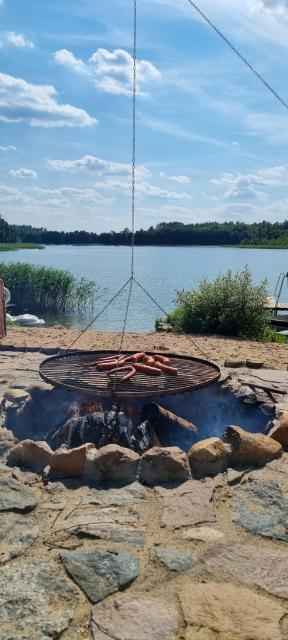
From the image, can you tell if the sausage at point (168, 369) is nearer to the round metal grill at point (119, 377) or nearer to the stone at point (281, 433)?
the round metal grill at point (119, 377)

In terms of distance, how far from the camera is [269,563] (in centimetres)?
253

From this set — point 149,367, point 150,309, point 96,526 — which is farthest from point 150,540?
point 150,309

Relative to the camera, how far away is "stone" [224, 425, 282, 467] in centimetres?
366

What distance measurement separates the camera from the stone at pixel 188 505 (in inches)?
114

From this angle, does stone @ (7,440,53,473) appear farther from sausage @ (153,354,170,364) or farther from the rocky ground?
sausage @ (153,354,170,364)

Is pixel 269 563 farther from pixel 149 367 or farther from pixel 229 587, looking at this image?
pixel 149 367

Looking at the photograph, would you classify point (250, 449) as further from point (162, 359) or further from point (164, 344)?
point (164, 344)

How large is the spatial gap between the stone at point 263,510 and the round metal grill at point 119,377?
104 centimetres

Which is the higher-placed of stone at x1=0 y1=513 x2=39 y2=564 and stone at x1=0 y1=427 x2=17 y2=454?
stone at x1=0 y1=427 x2=17 y2=454

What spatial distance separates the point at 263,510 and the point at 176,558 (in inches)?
28.8

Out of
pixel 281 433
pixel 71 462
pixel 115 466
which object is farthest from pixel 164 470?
pixel 281 433

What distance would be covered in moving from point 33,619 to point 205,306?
975 cm

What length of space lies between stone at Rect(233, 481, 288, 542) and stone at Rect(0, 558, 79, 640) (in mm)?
1058

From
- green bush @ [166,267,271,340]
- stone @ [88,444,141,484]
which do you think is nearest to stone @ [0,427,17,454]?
stone @ [88,444,141,484]
